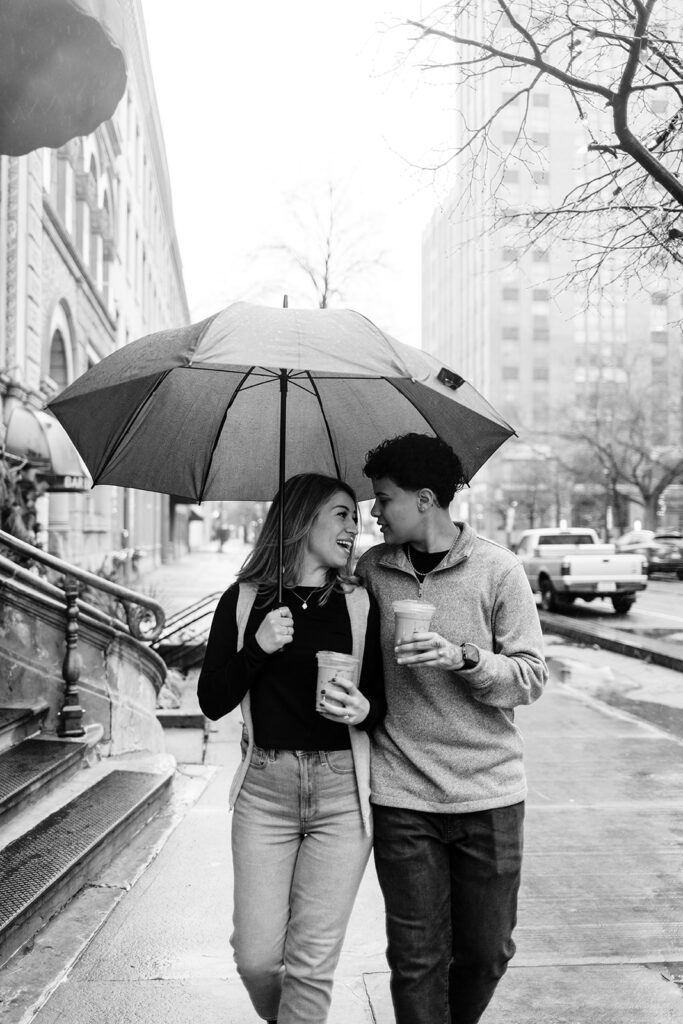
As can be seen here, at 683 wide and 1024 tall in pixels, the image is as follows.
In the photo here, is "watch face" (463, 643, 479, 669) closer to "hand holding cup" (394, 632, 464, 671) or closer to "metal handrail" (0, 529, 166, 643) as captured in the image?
"hand holding cup" (394, 632, 464, 671)

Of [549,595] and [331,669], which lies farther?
[549,595]

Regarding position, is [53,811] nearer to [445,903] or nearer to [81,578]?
[81,578]

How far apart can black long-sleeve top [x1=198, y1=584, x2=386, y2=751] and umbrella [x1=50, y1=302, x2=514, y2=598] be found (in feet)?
1.53

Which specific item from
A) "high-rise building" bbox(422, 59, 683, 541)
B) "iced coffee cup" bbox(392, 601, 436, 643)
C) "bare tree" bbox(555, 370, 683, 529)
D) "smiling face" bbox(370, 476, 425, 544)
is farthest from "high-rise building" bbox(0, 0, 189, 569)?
"high-rise building" bbox(422, 59, 683, 541)

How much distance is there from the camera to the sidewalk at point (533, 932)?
3.34m

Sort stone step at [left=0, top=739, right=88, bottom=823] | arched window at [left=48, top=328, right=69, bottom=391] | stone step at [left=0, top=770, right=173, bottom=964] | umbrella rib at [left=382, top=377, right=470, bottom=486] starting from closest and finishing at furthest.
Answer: umbrella rib at [left=382, top=377, right=470, bottom=486] < stone step at [left=0, top=770, right=173, bottom=964] < stone step at [left=0, top=739, right=88, bottom=823] < arched window at [left=48, top=328, right=69, bottom=391]

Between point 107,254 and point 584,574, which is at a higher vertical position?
point 107,254

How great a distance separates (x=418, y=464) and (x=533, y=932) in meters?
2.56

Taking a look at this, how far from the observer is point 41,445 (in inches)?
460

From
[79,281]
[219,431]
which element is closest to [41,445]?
[79,281]

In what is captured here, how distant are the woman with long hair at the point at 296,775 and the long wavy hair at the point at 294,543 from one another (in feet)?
0.04

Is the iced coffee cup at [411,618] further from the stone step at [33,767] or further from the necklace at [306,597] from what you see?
the stone step at [33,767]

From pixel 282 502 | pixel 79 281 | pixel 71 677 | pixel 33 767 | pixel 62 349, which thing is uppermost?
pixel 79 281

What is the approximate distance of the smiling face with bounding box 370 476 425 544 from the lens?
2633 millimetres
